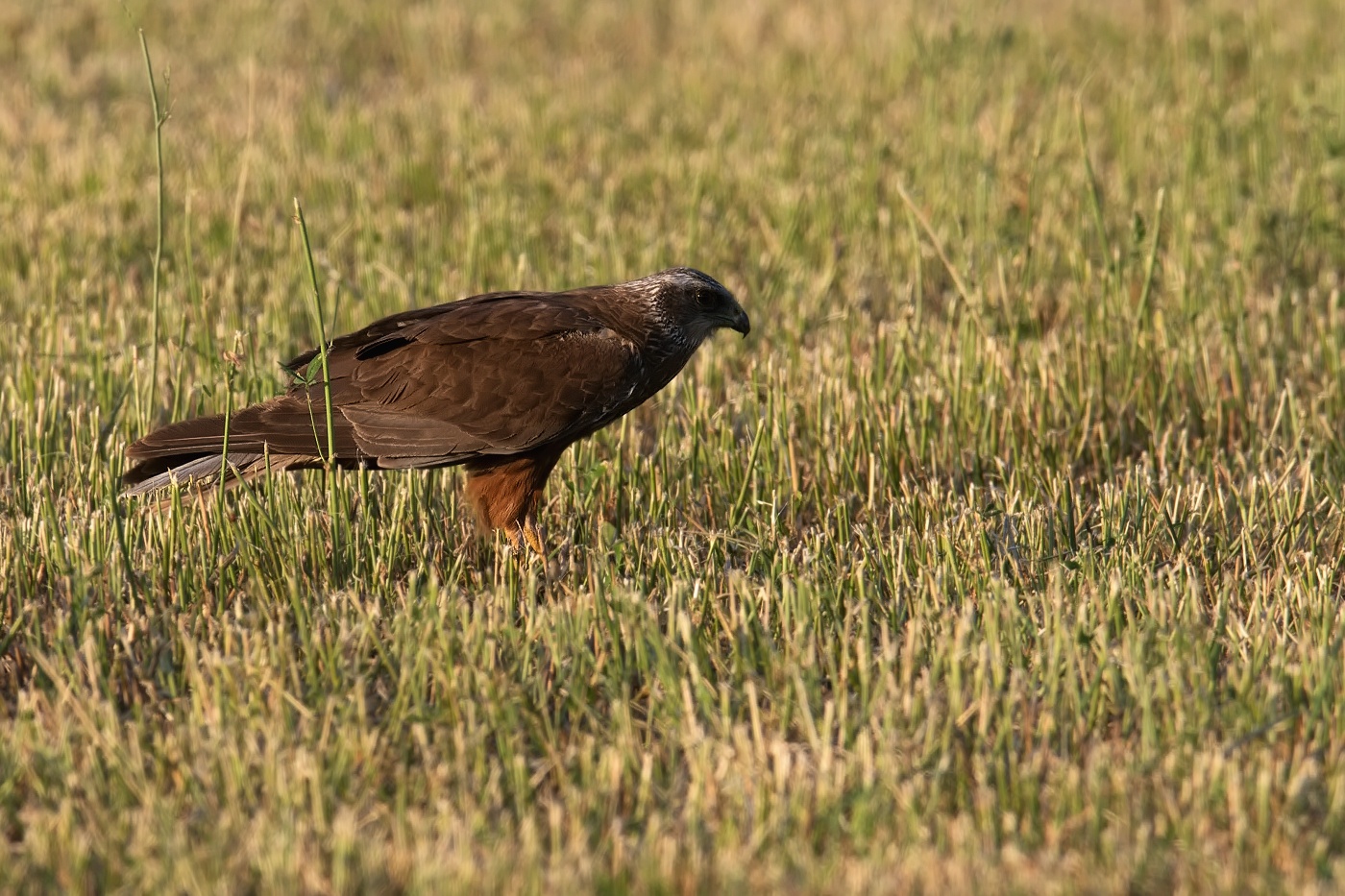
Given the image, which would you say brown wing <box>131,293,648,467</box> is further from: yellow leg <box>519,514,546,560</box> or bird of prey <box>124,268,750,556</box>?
yellow leg <box>519,514,546,560</box>

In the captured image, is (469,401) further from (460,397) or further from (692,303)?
(692,303)

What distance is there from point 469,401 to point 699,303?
846mm

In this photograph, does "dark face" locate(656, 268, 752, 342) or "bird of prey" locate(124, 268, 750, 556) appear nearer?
"bird of prey" locate(124, 268, 750, 556)

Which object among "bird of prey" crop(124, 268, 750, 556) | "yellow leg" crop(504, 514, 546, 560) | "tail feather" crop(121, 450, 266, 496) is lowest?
"yellow leg" crop(504, 514, 546, 560)

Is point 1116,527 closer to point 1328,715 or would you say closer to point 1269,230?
point 1328,715

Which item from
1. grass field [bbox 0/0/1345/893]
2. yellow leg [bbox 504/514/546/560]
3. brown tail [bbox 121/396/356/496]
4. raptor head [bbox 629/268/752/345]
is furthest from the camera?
raptor head [bbox 629/268/752/345]

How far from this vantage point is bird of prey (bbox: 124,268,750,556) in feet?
15.4

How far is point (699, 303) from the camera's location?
5.09 meters

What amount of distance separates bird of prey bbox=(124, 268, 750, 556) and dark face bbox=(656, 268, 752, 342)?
12 millimetres

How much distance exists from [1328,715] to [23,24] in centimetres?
1108

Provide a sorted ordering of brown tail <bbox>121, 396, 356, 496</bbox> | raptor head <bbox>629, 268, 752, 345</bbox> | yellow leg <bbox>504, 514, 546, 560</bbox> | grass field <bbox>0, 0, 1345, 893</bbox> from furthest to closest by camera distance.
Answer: raptor head <bbox>629, 268, 752, 345</bbox>, yellow leg <bbox>504, 514, 546, 560</bbox>, brown tail <bbox>121, 396, 356, 496</bbox>, grass field <bbox>0, 0, 1345, 893</bbox>

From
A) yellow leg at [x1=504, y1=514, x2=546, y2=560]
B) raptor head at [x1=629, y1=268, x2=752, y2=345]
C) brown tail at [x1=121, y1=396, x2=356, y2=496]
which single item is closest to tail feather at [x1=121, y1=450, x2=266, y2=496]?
brown tail at [x1=121, y1=396, x2=356, y2=496]

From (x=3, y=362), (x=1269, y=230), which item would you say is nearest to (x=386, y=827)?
(x=3, y=362)

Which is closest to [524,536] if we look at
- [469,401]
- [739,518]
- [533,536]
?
[533,536]
